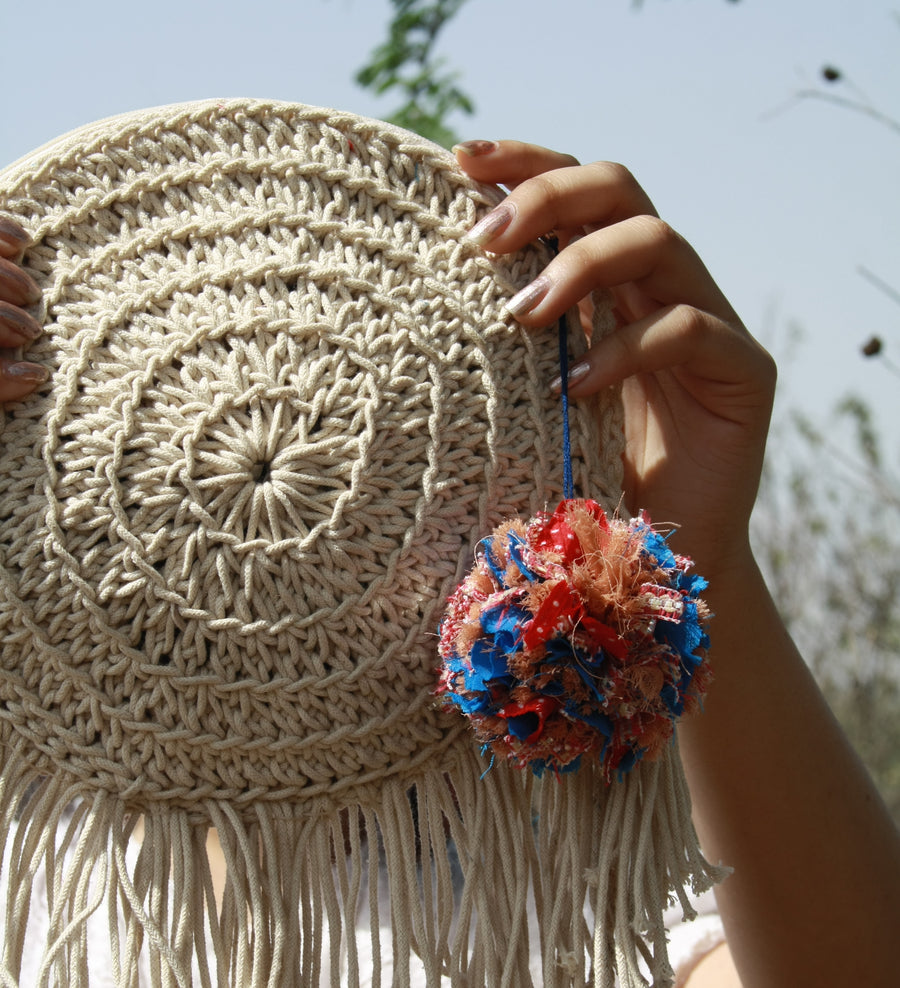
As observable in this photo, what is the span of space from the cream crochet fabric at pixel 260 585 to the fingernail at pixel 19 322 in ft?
0.05

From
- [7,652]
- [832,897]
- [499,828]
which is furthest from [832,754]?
[7,652]

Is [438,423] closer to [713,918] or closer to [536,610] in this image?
[536,610]

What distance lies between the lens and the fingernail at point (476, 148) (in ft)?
2.65

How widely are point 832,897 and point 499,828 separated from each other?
1.57 feet

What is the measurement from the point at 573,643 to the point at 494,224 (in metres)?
Answer: 0.38

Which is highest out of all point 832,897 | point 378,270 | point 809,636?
point 809,636

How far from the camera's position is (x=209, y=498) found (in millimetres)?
725

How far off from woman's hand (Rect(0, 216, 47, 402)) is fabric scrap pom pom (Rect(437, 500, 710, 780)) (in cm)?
40

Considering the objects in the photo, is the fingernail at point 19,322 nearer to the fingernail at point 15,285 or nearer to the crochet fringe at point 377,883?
the fingernail at point 15,285

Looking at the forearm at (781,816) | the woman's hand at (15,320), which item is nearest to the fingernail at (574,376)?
the forearm at (781,816)

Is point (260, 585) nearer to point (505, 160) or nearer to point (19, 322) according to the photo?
point (19, 322)

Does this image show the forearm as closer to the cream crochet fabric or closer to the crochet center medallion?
the cream crochet fabric

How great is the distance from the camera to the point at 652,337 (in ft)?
2.69

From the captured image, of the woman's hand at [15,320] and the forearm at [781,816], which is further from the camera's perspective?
the forearm at [781,816]
